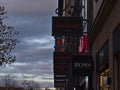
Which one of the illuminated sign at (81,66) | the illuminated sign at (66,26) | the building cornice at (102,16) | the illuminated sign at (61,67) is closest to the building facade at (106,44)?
the building cornice at (102,16)

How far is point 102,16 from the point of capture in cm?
2152

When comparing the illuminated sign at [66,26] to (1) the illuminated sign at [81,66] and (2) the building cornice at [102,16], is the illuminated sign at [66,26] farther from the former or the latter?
(1) the illuminated sign at [81,66]

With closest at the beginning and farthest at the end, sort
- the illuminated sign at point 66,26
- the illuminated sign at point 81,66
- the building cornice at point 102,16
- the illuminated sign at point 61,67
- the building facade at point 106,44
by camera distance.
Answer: the building facade at point 106,44 < the building cornice at point 102,16 < the illuminated sign at point 66,26 < the illuminated sign at point 81,66 < the illuminated sign at point 61,67

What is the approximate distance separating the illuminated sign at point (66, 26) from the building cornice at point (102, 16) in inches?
31.7

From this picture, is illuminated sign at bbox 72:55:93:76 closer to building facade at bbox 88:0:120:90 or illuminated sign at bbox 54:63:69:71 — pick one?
building facade at bbox 88:0:120:90

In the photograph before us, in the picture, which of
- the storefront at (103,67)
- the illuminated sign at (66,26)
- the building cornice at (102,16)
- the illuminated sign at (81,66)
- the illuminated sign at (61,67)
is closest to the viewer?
the building cornice at (102,16)

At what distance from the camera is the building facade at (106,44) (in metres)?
18.4

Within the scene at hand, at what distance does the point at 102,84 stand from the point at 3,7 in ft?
18.8

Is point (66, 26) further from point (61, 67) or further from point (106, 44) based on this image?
point (61, 67)

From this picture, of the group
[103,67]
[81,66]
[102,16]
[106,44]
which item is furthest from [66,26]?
[106,44]

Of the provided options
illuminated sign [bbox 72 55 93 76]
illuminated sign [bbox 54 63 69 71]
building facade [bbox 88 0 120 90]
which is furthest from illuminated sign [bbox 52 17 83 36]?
illuminated sign [bbox 54 63 69 71]

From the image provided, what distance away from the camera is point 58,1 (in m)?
74.9

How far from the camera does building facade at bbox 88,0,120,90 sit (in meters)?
18.4

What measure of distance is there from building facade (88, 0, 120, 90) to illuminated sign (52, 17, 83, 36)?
0.81 metres
